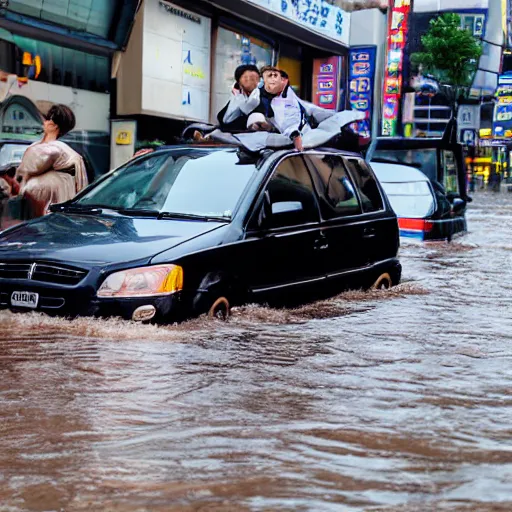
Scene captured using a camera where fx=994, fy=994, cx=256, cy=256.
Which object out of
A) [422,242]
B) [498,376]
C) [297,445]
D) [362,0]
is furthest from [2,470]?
[362,0]

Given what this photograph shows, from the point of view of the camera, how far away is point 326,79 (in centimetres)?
2756

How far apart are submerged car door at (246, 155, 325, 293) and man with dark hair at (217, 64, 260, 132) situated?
181 centimetres

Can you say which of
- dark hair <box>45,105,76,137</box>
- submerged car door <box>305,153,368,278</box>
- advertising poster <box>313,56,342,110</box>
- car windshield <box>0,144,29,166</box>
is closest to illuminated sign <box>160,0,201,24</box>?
car windshield <box>0,144,29,166</box>

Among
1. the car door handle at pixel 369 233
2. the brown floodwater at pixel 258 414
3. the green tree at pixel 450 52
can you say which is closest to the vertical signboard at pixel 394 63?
the green tree at pixel 450 52

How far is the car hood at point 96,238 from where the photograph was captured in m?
6.05

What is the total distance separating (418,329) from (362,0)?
2744 cm

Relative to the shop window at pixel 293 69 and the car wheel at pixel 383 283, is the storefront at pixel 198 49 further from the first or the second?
the car wheel at pixel 383 283

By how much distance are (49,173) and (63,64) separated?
5803mm

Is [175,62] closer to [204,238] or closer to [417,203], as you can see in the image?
[417,203]

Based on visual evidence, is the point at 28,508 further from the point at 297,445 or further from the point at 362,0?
the point at 362,0

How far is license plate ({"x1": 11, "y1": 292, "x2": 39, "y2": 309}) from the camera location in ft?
19.8

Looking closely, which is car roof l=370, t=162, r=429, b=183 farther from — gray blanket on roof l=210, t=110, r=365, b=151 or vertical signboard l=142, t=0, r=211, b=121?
gray blanket on roof l=210, t=110, r=365, b=151

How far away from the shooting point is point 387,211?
9.06 meters

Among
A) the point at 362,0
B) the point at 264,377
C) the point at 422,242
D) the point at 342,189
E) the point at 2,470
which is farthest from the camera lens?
the point at 362,0
